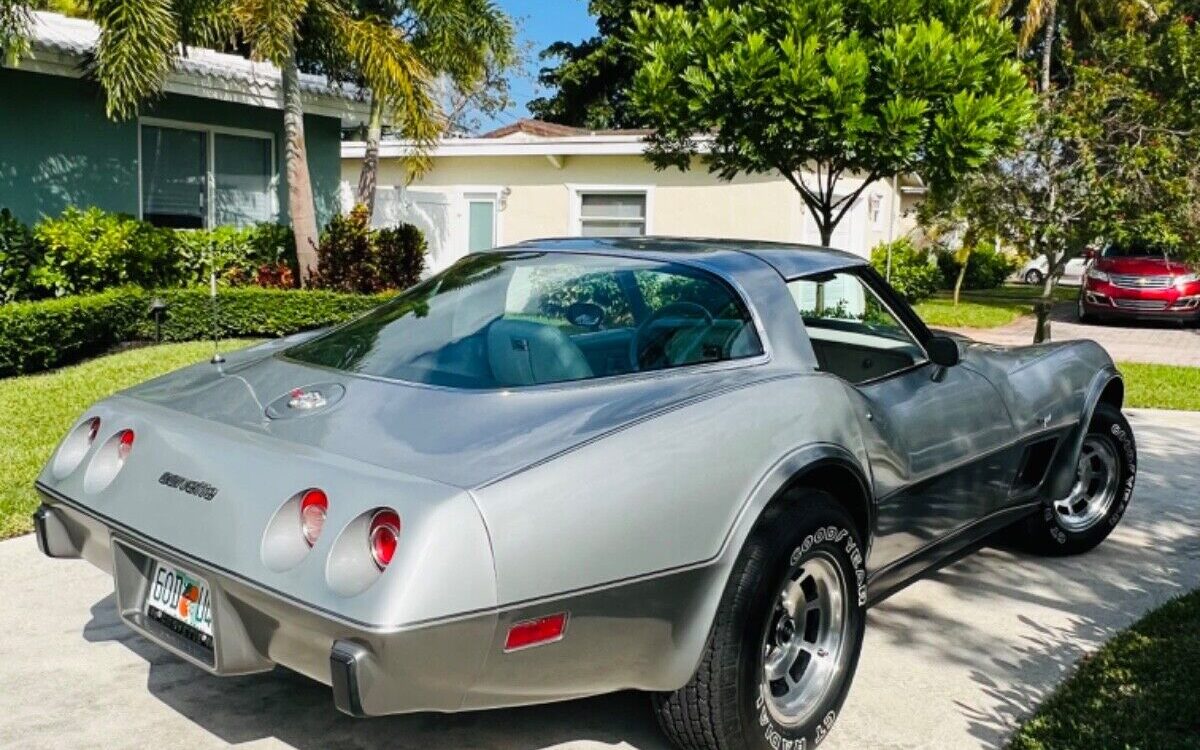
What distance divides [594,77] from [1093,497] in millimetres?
30342

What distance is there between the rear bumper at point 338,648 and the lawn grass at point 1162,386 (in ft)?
30.6

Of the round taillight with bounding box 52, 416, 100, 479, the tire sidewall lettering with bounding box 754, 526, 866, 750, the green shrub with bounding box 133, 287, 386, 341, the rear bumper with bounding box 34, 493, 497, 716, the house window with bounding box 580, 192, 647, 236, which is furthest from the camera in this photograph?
the house window with bounding box 580, 192, 647, 236

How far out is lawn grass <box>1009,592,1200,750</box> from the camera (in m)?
3.35

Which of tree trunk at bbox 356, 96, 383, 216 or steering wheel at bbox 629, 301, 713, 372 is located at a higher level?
tree trunk at bbox 356, 96, 383, 216

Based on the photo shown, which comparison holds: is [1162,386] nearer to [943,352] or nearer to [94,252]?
[943,352]

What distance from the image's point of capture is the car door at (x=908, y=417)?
3.74 metres

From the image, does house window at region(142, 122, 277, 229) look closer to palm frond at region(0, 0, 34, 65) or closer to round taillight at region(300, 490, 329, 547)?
palm frond at region(0, 0, 34, 65)

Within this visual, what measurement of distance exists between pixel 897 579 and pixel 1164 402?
786cm

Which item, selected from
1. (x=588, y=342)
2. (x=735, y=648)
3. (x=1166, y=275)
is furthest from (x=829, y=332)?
(x=1166, y=275)

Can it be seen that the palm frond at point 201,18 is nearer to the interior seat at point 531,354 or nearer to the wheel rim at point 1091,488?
the interior seat at point 531,354

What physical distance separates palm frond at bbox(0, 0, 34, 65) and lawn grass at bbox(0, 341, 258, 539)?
2.93 m

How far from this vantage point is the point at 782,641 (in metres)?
3.31

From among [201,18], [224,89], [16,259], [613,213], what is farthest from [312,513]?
[613,213]

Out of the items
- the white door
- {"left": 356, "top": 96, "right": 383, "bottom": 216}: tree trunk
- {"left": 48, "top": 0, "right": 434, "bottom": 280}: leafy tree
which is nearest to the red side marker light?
{"left": 48, "top": 0, "right": 434, "bottom": 280}: leafy tree
